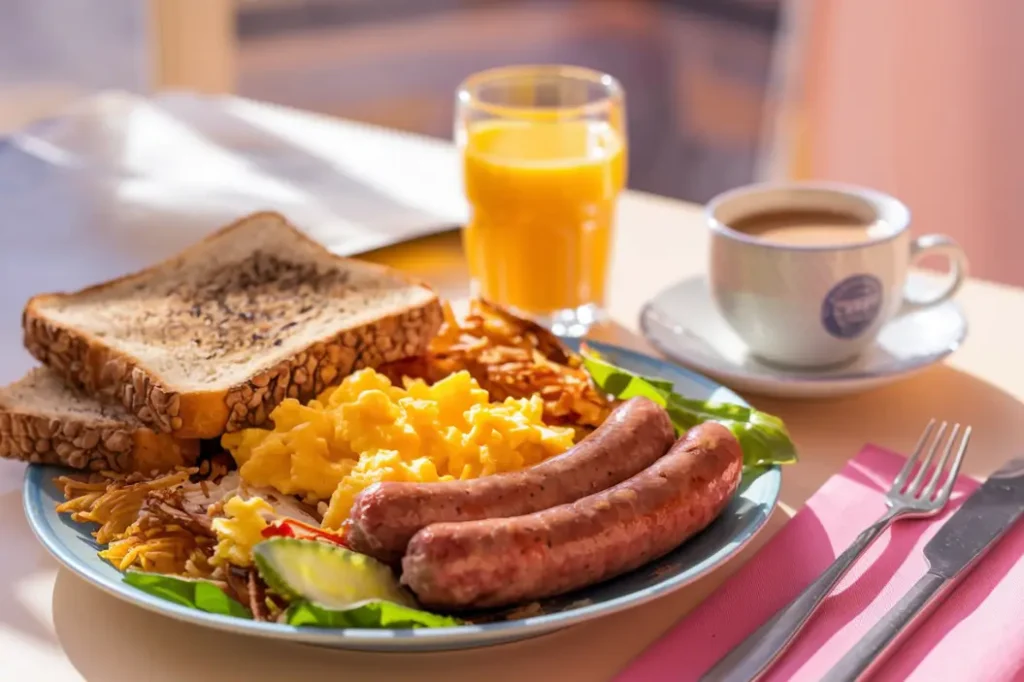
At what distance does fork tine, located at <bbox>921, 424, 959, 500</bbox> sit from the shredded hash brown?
0.38 meters

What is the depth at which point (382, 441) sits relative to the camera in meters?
1.27

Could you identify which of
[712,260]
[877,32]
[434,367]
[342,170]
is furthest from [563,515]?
[877,32]

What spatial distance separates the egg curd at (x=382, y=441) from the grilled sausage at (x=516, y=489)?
2.8 inches

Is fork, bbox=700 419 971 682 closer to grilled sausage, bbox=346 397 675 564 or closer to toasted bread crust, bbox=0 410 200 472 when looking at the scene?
grilled sausage, bbox=346 397 675 564

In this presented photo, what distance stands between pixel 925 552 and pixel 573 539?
1.32 ft

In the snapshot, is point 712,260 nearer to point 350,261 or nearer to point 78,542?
point 350,261

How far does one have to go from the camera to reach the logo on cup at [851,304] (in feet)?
5.50

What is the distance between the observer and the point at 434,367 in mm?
1606

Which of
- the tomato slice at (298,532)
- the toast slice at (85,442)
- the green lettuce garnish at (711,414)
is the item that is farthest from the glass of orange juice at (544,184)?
the tomato slice at (298,532)

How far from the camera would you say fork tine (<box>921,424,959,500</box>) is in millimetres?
1401

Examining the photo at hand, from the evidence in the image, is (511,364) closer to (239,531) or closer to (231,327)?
(231,327)

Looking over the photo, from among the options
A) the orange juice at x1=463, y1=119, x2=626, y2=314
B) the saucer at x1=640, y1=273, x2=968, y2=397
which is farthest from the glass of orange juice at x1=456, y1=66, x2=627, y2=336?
the saucer at x1=640, y1=273, x2=968, y2=397

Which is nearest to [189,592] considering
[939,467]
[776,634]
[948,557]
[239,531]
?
[239,531]

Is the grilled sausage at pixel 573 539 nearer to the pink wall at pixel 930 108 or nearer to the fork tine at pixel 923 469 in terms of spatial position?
the fork tine at pixel 923 469
